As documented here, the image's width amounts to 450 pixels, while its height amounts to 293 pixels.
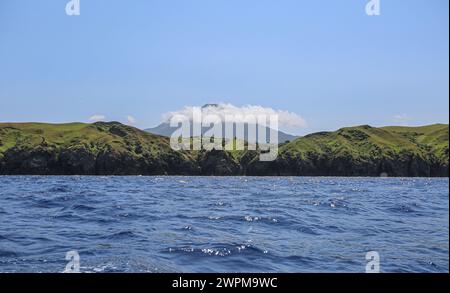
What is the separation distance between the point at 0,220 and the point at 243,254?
54.9 feet

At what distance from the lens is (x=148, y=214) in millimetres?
29844

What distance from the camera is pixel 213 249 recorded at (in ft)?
59.0

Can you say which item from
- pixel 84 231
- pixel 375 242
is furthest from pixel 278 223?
pixel 84 231
